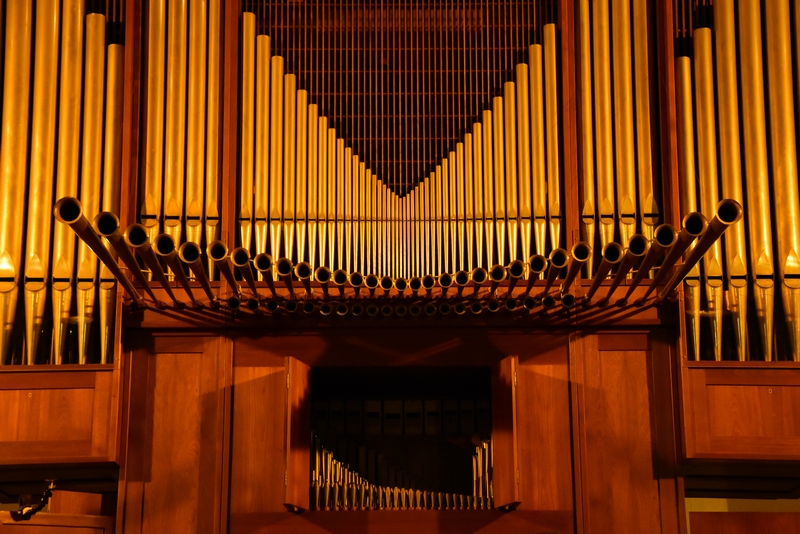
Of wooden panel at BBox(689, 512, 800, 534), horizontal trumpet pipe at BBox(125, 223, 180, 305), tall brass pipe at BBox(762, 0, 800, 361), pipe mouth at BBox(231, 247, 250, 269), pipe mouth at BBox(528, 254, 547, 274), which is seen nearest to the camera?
horizontal trumpet pipe at BBox(125, 223, 180, 305)

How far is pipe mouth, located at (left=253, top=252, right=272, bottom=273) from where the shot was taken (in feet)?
20.8

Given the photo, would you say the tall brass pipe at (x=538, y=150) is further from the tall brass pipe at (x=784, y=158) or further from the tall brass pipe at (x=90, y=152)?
the tall brass pipe at (x=90, y=152)

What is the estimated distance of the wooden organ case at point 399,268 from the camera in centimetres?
670

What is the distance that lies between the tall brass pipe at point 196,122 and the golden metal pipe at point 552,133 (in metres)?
2.17

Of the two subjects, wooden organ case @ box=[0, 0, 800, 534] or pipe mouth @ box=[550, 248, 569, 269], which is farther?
wooden organ case @ box=[0, 0, 800, 534]

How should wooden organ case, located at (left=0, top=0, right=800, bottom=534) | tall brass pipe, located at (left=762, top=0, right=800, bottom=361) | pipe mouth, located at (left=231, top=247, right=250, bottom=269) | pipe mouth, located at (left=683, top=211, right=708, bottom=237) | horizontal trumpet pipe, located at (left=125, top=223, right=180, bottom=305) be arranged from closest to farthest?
pipe mouth, located at (left=683, top=211, right=708, bottom=237)
horizontal trumpet pipe, located at (left=125, top=223, right=180, bottom=305)
pipe mouth, located at (left=231, top=247, right=250, bottom=269)
wooden organ case, located at (left=0, top=0, right=800, bottom=534)
tall brass pipe, located at (left=762, top=0, right=800, bottom=361)

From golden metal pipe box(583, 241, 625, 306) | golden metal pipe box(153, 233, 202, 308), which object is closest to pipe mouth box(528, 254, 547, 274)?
golden metal pipe box(583, 241, 625, 306)

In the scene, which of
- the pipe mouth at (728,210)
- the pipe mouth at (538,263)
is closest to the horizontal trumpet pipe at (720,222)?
the pipe mouth at (728,210)

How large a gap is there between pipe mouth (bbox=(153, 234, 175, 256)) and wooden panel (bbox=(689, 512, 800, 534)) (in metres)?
3.90

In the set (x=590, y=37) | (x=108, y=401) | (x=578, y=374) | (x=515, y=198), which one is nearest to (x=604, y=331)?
(x=578, y=374)

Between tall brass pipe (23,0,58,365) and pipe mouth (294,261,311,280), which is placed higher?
tall brass pipe (23,0,58,365)

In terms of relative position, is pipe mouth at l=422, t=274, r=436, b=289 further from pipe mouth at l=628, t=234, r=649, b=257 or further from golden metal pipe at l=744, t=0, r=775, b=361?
golden metal pipe at l=744, t=0, r=775, b=361

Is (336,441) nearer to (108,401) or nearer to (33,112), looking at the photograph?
(108,401)

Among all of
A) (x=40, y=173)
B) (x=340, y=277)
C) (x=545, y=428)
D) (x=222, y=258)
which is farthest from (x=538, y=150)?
(x=40, y=173)
